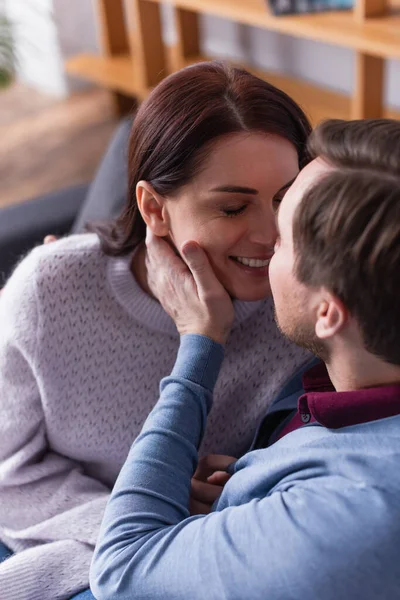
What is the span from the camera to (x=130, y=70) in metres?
4.08

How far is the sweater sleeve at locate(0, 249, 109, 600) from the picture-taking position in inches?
56.4

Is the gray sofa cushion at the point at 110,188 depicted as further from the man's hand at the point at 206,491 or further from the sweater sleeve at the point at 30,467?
the man's hand at the point at 206,491

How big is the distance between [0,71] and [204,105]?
2.77 meters

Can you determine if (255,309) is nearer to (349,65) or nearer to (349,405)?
(349,405)

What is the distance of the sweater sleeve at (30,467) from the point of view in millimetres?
1433

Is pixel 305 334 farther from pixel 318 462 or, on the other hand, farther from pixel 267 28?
pixel 267 28

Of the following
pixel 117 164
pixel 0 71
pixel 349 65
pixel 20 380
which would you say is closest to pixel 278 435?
pixel 20 380

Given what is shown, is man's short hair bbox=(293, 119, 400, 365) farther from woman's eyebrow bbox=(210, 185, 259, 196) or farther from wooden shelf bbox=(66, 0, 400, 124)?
wooden shelf bbox=(66, 0, 400, 124)

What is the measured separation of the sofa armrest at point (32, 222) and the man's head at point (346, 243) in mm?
1275

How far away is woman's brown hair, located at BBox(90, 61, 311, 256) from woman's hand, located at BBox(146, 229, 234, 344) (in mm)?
108

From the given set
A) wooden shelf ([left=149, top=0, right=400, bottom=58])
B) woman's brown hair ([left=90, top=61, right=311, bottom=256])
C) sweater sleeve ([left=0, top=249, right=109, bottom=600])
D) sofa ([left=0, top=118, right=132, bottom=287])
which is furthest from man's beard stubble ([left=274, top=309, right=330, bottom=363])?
wooden shelf ([left=149, top=0, right=400, bottom=58])

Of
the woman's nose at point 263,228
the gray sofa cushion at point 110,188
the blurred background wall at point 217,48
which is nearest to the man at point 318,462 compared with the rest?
the woman's nose at point 263,228

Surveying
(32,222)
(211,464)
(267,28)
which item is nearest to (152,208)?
(211,464)

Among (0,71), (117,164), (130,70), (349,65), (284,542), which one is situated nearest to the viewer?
(284,542)
